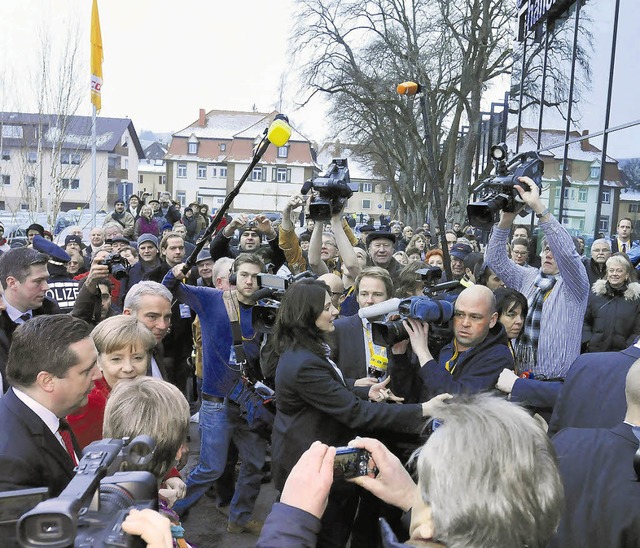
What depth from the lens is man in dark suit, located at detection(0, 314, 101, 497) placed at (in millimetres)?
2201

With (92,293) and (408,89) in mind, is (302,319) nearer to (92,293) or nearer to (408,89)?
(92,293)

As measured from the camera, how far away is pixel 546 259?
16.2 feet

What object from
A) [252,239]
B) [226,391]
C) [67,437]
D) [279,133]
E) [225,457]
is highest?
[279,133]

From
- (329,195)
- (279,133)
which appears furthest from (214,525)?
(279,133)

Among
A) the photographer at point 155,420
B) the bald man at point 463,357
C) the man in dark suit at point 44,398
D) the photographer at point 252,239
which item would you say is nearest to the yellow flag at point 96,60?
the photographer at point 252,239

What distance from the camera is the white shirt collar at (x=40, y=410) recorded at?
239 centimetres

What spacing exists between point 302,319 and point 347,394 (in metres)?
0.44

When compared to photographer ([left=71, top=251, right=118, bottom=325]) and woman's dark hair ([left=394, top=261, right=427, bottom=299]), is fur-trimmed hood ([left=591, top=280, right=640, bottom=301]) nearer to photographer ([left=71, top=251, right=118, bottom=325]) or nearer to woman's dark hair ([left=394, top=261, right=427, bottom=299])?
woman's dark hair ([left=394, top=261, right=427, bottom=299])

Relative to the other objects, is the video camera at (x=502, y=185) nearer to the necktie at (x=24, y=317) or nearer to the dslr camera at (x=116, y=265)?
the dslr camera at (x=116, y=265)

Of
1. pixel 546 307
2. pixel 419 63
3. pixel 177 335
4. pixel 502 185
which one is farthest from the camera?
pixel 419 63

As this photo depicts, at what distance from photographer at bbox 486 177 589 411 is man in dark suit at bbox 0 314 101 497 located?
2005 mm

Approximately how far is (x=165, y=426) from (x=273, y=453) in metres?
1.14

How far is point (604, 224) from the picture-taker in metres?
9.73

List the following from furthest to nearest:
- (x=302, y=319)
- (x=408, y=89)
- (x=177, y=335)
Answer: (x=177, y=335)
(x=408, y=89)
(x=302, y=319)
